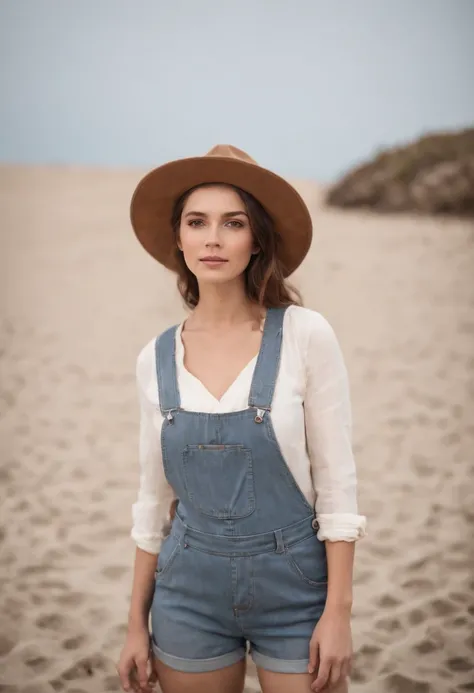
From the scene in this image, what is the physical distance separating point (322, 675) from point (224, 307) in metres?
0.56

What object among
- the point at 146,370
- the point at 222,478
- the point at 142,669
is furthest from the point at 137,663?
the point at 146,370

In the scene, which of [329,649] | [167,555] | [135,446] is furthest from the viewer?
[135,446]

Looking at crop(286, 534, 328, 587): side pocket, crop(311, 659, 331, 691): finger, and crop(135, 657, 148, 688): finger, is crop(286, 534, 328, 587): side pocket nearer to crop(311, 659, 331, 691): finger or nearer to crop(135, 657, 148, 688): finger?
crop(311, 659, 331, 691): finger

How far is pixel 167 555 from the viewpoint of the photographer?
1.05m

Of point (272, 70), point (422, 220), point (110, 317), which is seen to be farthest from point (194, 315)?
point (422, 220)

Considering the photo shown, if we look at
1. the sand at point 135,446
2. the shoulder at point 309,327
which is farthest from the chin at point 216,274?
the sand at point 135,446

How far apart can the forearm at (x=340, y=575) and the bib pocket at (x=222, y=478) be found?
136mm

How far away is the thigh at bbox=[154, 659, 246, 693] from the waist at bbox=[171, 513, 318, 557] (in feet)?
0.64

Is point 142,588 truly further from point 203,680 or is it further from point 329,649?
point 329,649

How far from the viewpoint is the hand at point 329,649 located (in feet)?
3.12

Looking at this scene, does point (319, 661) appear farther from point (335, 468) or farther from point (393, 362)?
point (393, 362)

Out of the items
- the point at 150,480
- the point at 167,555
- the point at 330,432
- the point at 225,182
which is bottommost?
the point at 167,555

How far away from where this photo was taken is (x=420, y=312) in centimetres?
526

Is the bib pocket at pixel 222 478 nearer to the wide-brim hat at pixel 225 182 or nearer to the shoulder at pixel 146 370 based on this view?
the shoulder at pixel 146 370
